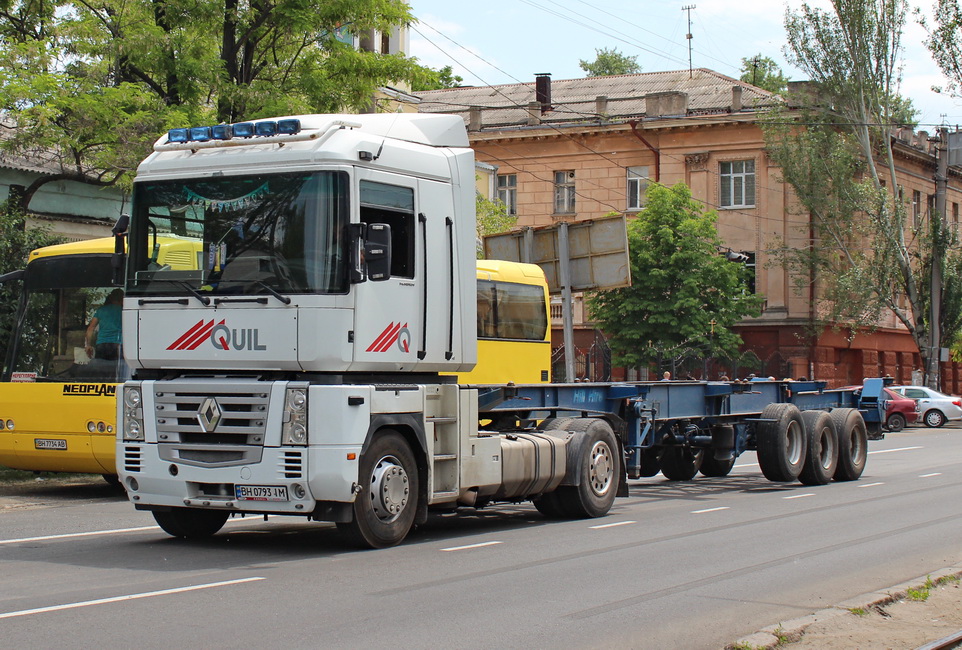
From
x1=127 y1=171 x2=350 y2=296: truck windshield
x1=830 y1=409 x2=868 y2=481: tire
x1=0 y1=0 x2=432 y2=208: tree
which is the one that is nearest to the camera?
x1=127 y1=171 x2=350 y2=296: truck windshield

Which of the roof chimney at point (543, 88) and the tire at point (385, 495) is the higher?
the roof chimney at point (543, 88)

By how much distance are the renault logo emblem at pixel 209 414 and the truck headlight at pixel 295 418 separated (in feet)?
2.05

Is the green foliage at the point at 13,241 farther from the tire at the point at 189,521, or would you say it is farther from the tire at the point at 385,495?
the tire at the point at 385,495

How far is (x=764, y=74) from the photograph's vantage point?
74.8 metres

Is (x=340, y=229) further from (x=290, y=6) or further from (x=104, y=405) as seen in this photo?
(x=290, y=6)

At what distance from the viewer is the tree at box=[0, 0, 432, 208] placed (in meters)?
19.9

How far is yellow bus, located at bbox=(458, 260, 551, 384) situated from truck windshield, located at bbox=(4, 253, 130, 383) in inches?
190

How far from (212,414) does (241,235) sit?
1.51 metres

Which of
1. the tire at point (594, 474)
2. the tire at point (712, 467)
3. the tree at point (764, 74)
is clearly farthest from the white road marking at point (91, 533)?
the tree at point (764, 74)

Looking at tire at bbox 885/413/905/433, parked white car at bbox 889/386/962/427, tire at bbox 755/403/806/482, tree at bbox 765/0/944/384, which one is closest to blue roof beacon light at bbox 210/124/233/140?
tire at bbox 755/403/806/482

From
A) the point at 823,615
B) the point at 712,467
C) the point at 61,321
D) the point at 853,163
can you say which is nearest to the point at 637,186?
the point at 853,163

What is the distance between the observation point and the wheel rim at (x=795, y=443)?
1783cm

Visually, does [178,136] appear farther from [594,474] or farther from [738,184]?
[738,184]

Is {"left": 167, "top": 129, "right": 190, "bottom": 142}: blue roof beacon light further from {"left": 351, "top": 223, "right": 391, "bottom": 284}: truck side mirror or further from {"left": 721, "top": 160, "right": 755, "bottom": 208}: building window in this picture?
{"left": 721, "top": 160, "right": 755, "bottom": 208}: building window
